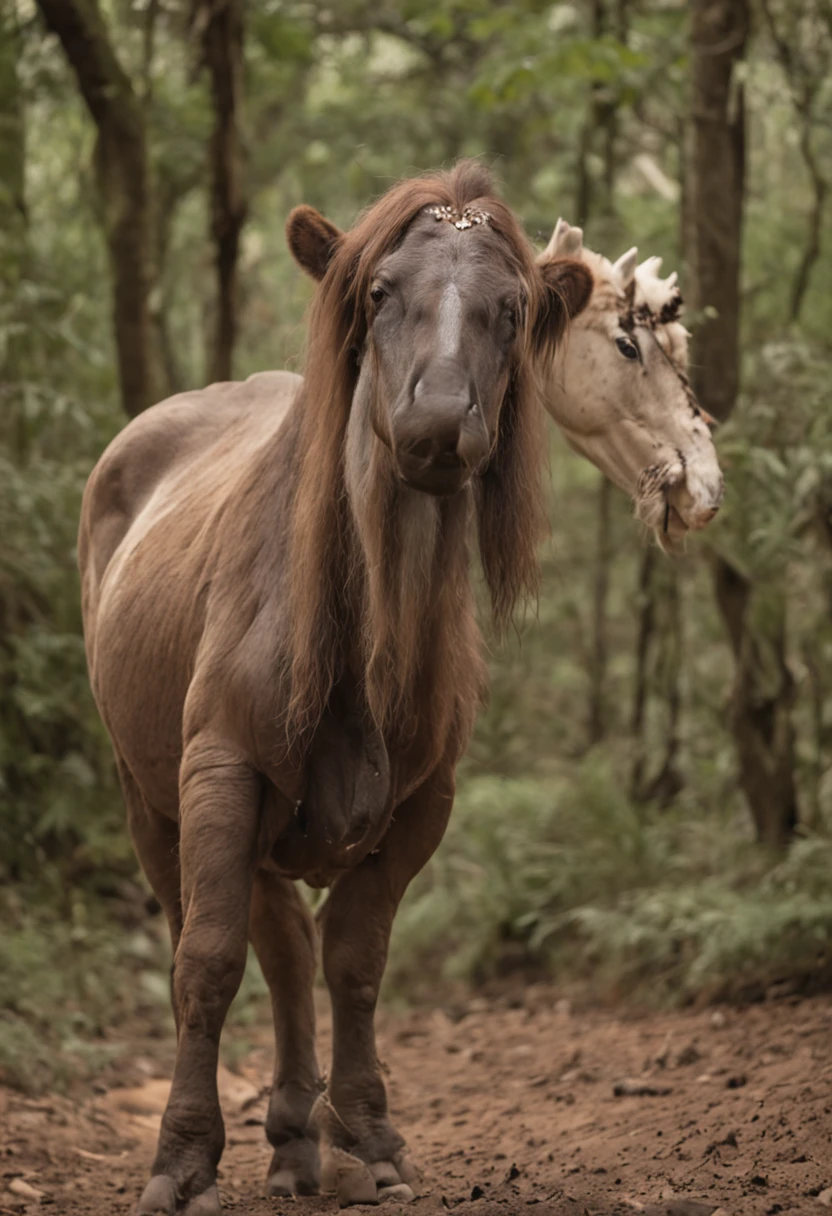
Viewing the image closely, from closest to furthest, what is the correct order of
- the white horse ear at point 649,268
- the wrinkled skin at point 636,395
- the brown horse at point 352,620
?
the brown horse at point 352,620 < the wrinkled skin at point 636,395 < the white horse ear at point 649,268

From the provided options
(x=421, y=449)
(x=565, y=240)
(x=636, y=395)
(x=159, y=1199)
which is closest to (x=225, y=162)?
(x=565, y=240)

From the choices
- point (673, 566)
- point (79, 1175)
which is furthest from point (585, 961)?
point (79, 1175)

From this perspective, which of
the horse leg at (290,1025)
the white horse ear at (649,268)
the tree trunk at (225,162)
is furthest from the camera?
the tree trunk at (225,162)

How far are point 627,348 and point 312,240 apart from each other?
158cm

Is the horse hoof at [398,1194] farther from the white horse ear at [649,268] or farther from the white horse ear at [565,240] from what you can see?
the white horse ear at [649,268]

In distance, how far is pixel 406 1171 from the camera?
192 inches

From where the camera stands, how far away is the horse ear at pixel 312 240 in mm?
4445

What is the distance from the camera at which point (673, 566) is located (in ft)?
34.3

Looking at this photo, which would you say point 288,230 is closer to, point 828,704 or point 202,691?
point 202,691

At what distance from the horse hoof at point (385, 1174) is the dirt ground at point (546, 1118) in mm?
103

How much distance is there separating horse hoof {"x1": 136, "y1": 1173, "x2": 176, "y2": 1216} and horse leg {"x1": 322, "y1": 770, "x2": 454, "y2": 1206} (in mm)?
697

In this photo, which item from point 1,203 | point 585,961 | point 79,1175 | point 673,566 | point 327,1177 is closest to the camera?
point 327,1177

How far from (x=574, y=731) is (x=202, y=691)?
8.90 m

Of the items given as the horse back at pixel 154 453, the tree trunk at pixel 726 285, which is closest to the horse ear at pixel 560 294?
the horse back at pixel 154 453
